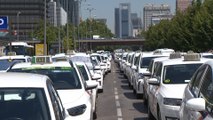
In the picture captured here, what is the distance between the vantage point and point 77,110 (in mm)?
9328

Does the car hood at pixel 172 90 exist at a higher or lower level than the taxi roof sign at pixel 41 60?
lower

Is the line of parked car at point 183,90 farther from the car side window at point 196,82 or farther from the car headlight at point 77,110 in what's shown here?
the car headlight at point 77,110

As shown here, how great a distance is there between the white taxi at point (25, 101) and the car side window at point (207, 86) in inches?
77.0

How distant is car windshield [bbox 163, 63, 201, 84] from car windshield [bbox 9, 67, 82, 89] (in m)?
2.50

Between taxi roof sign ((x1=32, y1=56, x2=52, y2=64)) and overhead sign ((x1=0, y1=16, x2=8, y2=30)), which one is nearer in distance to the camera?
taxi roof sign ((x1=32, y1=56, x2=52, y2=64))

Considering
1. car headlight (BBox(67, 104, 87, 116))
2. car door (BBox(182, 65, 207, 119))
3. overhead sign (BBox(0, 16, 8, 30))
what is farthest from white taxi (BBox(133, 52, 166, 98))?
overhead sign (BBox(0, 16, 8, 30))

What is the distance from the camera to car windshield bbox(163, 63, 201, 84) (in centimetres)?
1280

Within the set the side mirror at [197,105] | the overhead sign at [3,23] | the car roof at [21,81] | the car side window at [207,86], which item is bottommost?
the side mirror at [197,105]

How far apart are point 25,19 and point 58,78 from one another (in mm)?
106223

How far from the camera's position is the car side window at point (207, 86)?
23.3 feet

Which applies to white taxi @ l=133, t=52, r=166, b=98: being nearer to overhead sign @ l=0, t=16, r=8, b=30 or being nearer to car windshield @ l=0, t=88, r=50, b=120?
car windshield @ l=0, t=88, r=50, b=120

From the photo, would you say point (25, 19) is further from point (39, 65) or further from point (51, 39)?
point (39, 65)

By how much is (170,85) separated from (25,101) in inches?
259

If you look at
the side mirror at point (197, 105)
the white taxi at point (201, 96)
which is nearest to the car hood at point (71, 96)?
the white taxi at point (201, 96)
